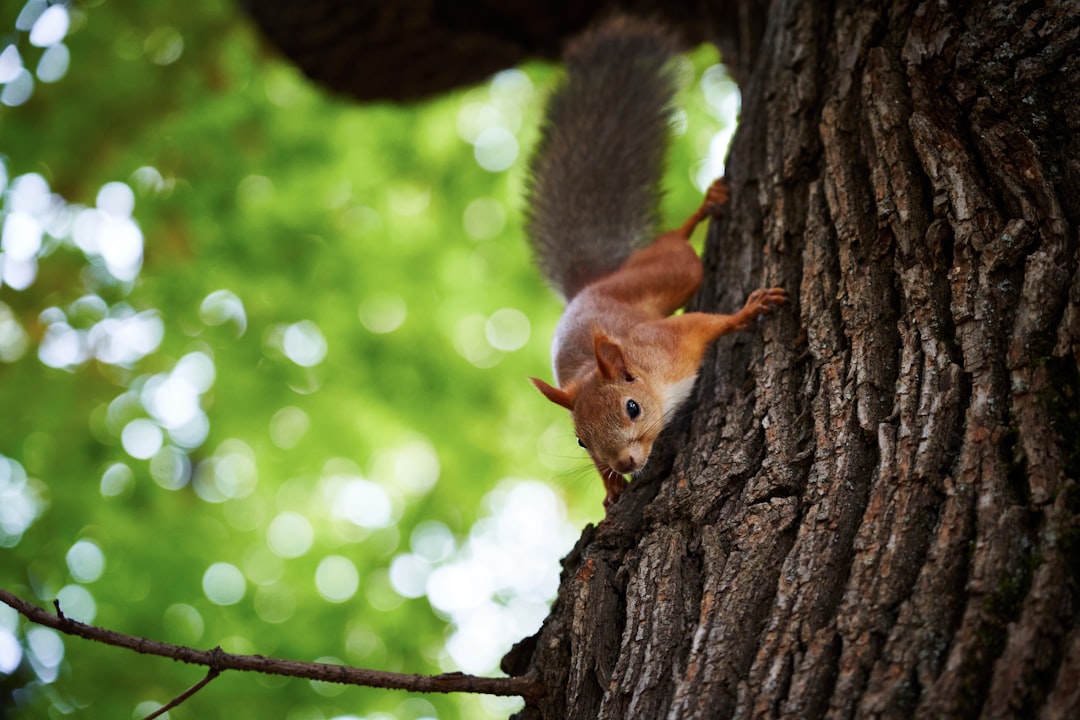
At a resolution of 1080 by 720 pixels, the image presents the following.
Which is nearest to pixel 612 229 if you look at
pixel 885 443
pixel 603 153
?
pixel 603 153

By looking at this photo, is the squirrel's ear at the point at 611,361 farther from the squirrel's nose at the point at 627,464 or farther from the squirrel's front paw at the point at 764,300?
the squirrel's front paw at the point at 764,300

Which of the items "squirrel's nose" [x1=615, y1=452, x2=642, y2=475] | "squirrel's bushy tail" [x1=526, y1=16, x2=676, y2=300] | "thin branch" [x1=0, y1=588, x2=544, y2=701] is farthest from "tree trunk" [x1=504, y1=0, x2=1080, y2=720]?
"squirrel's bushy tail" [x1=526, y1=16, x2=676, y2=300]

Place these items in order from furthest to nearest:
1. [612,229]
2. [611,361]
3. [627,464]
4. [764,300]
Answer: [612,229]
[611,361]
[627,464]
[764,300]

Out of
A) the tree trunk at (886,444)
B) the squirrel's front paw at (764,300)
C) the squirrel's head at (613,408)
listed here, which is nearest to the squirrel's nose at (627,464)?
the squirrel's head at (613,408)

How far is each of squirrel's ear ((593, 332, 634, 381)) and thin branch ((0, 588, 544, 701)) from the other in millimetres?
1623

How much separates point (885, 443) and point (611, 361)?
1.69m

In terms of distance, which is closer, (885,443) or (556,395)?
(885,443)

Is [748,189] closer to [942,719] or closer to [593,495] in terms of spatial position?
[942,719]

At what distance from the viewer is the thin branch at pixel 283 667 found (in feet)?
5.63

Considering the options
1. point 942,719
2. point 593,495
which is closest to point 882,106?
point 942,719

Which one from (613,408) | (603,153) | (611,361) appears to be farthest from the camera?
(603,153)

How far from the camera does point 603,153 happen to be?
3951 millimetres

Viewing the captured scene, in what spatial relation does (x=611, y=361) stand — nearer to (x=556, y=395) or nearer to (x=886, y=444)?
(x=556, y=395)

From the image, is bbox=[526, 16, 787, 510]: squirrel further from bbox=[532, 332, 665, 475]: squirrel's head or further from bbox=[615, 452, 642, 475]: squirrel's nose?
bbox=[615, 452, 642, 475]: squirrel's nose
